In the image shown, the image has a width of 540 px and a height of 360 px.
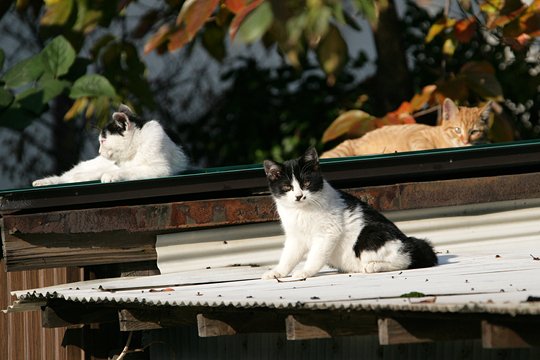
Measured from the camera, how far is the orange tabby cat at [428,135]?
9.20 m

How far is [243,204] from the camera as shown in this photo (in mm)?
6664

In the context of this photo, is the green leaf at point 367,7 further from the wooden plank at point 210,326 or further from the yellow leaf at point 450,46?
the yellow leaf at point 450,46

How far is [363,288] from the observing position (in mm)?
4809

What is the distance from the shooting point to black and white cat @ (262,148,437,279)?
19.0ft

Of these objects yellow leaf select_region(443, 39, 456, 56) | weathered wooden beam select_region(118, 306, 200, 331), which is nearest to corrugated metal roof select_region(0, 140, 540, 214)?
weathered wooden beam select_region(118, 306, 200, 331)

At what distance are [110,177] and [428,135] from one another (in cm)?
349

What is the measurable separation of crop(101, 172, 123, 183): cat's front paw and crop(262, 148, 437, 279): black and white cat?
126cm

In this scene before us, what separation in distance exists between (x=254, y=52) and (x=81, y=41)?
2442 mm

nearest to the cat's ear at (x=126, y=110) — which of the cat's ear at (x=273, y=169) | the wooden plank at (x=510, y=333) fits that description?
the cat's ear at (x=273, y=169)

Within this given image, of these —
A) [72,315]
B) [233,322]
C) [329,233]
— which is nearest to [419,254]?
[329,233]

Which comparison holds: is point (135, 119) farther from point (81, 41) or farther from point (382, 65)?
point (382, 65)

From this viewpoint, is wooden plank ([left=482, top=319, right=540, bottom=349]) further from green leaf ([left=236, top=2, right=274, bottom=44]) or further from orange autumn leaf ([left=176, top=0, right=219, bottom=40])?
orange autumn leaf ([left=176, top=0, right=219, bottom=40])

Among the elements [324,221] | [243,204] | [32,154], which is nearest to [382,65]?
[32,154]

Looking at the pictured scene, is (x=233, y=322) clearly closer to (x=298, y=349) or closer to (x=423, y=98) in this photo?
(x=298, y=349)
